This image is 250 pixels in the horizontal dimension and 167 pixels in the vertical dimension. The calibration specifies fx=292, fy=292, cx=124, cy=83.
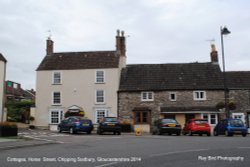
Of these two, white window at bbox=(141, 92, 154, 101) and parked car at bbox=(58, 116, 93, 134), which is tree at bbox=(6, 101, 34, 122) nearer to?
white window at bbox=(141, 92, 154, 101)

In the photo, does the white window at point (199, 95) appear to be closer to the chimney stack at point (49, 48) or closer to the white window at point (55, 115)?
the white window at point (55, 115)

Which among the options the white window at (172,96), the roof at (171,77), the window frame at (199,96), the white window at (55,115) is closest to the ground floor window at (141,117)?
the roof at (171,77)

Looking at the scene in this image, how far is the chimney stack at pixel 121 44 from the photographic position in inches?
1448

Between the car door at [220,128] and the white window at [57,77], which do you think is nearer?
the car door at [220,128]

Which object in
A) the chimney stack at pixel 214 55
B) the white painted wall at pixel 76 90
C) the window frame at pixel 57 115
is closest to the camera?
the white painted wall at pixel 76 90

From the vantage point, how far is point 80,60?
121 feet

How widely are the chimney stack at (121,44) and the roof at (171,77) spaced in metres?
2.17

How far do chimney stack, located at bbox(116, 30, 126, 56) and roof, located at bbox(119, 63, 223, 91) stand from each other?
2.17 metres

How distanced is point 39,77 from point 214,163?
101 feet

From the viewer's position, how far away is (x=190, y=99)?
33.1m

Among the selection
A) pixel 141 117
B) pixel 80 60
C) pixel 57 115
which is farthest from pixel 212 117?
pixel 57 115

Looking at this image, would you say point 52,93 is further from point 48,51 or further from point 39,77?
point 48,51

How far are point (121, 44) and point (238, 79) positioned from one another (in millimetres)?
14836

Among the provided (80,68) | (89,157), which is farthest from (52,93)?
(89,157)
